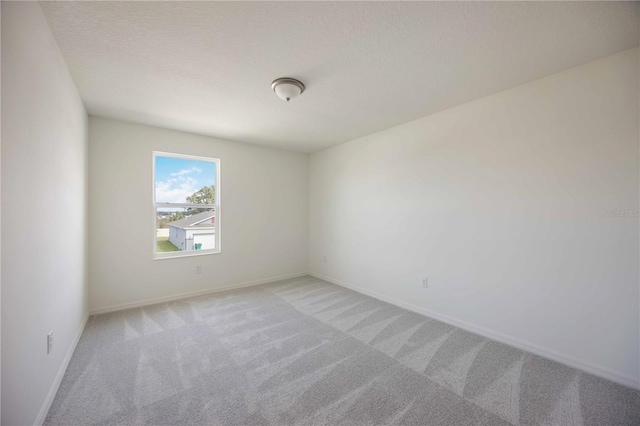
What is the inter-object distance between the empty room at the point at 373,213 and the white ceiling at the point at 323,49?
0.02 m

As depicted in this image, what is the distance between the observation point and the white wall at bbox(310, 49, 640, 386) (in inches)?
75.7

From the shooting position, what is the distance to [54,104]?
5.87ft

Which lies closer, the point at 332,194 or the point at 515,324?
the point at 515,324

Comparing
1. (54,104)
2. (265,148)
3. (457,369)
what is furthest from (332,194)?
(54,104)

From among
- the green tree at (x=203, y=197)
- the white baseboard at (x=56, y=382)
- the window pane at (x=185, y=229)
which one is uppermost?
the green tree at (x=203, y=197)

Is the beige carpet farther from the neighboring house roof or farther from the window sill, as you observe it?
the neighboring house roof

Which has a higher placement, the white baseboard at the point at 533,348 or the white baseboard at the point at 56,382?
the white baseboard at the point at 56,382

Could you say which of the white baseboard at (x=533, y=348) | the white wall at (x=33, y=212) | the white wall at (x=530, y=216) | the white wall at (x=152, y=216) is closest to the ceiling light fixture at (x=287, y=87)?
the white wall at (x=33, y=212)

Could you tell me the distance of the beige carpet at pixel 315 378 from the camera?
62.5 inches

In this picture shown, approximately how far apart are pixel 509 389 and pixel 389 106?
277 cm

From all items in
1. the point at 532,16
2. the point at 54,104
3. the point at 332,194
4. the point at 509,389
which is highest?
→ the point at 532,16

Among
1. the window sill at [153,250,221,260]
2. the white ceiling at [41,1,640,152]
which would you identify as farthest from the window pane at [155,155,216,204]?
the white ceiling at [41,1,640,152]

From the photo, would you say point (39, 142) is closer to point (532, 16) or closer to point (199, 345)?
point (199, 345)

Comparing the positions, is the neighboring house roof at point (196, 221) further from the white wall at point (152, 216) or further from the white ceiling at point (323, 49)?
the white ceiling at point (323, 49)
